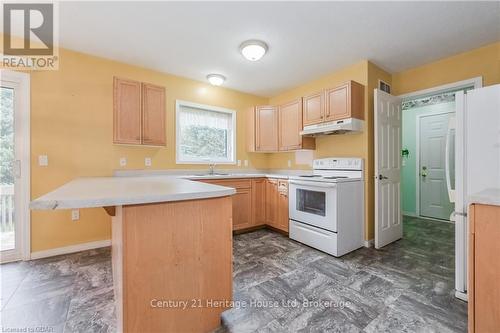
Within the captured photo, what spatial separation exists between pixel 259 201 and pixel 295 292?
75.6 inches

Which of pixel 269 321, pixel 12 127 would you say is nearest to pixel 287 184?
pixel 269 321

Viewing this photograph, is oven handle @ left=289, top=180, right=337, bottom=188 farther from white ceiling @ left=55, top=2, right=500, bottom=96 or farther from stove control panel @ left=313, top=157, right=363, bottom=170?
white ceiling @ left=55, top=2, right=500, bottom=96

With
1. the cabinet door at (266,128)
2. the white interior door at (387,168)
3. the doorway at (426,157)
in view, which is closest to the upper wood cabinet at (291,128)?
the cabinet door at (266,128)

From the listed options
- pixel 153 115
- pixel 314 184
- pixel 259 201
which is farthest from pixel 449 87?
pixel 153 115

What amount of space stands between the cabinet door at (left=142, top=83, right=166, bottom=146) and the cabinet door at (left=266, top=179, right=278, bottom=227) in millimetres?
1783

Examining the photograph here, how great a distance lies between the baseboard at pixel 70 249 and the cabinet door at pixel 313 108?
332 centimetres

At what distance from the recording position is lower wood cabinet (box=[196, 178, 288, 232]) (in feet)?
11.1

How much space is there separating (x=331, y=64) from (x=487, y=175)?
2.22 metres

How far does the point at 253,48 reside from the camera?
2.50 metres

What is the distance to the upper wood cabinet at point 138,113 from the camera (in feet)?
9.27

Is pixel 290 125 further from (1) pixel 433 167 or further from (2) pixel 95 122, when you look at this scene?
(1) pixel 433 167

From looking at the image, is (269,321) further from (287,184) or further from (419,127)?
(419,127)

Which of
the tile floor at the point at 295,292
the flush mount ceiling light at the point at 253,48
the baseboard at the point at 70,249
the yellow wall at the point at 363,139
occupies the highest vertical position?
the flush mount ceiling light at the point at 253,48

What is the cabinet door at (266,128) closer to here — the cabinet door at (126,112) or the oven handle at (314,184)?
the oven handle at (314,184)
